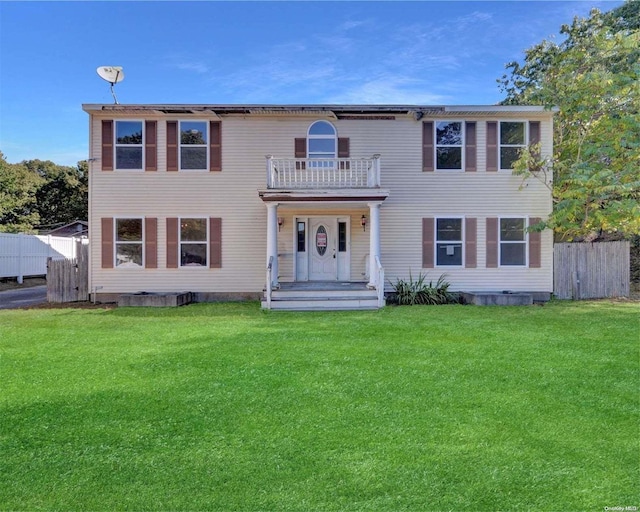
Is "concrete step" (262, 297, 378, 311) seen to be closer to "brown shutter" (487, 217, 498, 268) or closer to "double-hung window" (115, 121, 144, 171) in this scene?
"brown shutter" (487, 217, 498, 268)

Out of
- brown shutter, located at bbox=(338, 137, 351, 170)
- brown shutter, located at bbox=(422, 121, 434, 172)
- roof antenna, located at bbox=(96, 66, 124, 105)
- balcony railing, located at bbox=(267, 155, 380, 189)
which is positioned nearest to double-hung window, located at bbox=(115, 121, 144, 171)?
roof antenna, located at bbox=(96, 66, 124, 105)

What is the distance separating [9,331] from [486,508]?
896 centimetres

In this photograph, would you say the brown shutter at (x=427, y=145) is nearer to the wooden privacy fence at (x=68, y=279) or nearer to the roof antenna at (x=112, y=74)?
the roof antenna at (x=112, y=74)

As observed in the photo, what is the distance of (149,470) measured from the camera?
299 centimetres

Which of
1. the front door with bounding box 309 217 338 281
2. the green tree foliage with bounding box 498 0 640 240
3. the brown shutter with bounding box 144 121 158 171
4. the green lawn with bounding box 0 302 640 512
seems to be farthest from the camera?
the front door with bounding box 309 217 338 281

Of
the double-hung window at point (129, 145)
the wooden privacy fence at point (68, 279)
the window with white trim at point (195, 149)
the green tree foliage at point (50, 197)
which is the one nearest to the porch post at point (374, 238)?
the window with white trim at point (195, 149)

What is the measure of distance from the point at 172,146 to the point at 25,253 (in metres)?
10.9

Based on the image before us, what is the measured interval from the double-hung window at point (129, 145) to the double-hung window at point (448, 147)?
9144mm

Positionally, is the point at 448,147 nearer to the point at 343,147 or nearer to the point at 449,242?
the point at 449,242

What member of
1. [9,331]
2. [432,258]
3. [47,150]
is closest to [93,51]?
[9,331]

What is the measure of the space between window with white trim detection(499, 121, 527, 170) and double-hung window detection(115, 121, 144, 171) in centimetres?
1111

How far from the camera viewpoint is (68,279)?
12.6 metres

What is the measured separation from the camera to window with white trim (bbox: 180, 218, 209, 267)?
41.3ft

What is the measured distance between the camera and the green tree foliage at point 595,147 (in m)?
11.6
